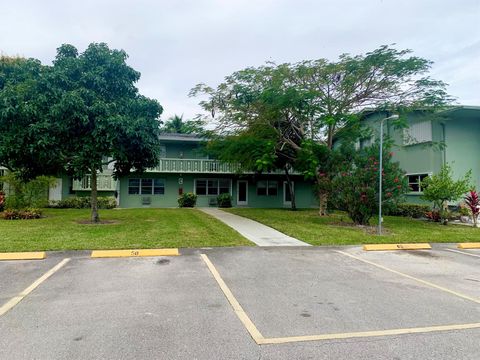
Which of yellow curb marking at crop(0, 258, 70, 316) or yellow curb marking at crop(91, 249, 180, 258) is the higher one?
yellow curb marking at crop(91, 249, 180, 258)

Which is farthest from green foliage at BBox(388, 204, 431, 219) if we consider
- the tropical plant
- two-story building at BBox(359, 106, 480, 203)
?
the tropical plant

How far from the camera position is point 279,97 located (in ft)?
47.9

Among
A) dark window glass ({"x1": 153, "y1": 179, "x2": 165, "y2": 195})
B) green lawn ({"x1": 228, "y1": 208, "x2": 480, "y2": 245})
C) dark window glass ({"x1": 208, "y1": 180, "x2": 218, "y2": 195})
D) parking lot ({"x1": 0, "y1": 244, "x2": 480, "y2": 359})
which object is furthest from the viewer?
dark window glass ({"x1": 208, "y1": 180, "x2": 218, "y2": 195})

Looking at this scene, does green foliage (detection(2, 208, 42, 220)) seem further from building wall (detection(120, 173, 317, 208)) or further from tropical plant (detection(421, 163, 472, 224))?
tropical plant (detection(421, 163, 472, 224))

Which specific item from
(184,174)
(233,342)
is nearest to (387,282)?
(233,342)

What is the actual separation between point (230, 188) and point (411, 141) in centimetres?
1339

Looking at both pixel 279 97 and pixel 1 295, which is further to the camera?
pixel 279 97

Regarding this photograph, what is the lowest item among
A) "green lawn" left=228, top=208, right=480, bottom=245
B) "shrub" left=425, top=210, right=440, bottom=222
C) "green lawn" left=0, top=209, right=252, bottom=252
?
"green lawn" left=228, top=208, right=480, bottom=245

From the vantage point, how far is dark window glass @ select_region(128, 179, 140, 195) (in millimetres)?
25359

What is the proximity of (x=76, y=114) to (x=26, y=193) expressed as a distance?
838 centimetres

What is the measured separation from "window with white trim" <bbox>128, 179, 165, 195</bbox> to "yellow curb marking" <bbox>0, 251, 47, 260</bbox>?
1761 cm

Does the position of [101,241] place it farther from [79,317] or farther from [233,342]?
[233,342]

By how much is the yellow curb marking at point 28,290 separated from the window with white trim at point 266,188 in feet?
69.0

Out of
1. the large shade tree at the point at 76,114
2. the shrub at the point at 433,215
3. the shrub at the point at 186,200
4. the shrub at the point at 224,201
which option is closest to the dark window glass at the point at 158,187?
the shrub at the point at 186,200
